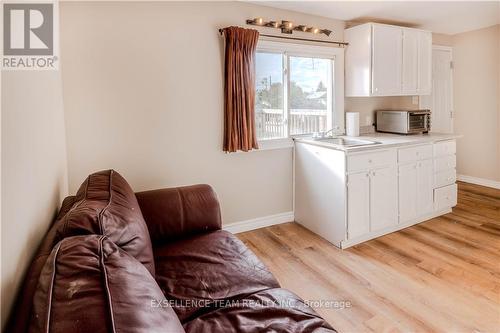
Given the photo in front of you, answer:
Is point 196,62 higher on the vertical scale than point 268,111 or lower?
higher

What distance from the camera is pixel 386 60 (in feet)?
11.9

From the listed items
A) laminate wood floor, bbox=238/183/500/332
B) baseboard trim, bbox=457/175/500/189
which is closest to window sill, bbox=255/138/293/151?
laminate wood floor, bbox=238/183/500/332

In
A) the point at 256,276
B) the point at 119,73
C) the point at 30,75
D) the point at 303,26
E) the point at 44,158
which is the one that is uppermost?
the point at 303,26

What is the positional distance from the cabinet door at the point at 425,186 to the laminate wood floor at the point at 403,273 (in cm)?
18

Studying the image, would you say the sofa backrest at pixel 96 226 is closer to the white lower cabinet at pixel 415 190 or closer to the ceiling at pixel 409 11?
the ceiling at pixel 409 11

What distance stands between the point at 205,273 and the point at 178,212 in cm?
57

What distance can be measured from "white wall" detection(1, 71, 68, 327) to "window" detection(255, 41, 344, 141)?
203 cm

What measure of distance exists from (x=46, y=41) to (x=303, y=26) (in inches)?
94.5

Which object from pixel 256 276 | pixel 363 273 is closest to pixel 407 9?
pixel 363 273

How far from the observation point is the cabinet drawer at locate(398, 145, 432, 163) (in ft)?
10.8

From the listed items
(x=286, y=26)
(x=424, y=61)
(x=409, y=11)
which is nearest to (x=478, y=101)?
(x=424, y=61)

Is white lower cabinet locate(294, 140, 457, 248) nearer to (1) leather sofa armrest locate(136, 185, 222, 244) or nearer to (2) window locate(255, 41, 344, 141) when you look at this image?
(2) window locate(255, 41, 344, 141)

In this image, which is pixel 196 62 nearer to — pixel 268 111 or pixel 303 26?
pixel 268 111

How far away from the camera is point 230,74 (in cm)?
303
